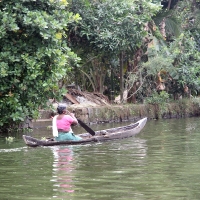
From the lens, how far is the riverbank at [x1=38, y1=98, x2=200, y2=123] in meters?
24.7

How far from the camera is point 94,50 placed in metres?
25.0

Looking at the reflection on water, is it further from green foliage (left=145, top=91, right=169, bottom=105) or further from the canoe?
green foliage (left=145, top=91, right=169, bottom=105)

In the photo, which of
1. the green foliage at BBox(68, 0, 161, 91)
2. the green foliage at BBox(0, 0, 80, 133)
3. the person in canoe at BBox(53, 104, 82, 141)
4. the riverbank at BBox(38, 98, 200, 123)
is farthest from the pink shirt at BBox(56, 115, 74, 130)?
the green foliage at BBox(68, 0, 161, 91)

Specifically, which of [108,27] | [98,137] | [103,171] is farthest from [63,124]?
[108,27]

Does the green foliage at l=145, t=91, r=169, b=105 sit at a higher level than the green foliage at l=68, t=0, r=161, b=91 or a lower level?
lower

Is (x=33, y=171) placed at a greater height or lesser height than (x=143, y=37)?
lesser

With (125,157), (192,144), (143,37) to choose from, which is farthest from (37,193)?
(143,37)

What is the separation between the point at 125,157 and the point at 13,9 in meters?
7.80

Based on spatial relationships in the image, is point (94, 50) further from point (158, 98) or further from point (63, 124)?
point (63, 124)

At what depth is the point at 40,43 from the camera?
18047 millimetres

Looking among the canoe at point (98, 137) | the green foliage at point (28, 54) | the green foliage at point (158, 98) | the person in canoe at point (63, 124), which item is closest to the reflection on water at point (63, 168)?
the canoe at point (98, 137)

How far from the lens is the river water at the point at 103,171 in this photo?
298 inches

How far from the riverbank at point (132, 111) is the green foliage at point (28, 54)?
507 cm

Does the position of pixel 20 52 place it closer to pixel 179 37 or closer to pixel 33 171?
pixel 33 171
